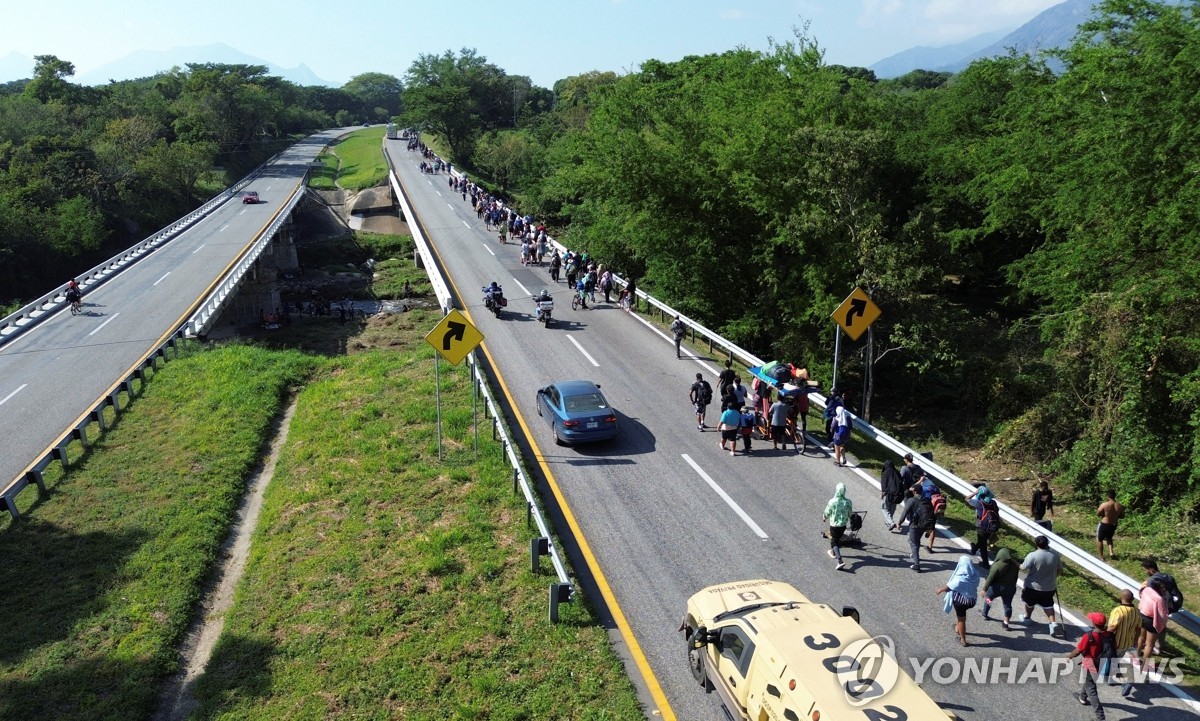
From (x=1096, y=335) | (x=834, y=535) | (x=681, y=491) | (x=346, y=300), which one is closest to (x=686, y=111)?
(x=1096, y=335)

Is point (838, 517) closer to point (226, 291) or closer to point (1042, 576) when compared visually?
point (1042, 576)

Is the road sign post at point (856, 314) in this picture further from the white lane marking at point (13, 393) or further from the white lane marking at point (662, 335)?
the white lane marking at point (13, 393)

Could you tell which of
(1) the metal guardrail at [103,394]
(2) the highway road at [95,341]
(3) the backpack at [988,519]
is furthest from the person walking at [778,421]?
(2) the highway road at [95,341]

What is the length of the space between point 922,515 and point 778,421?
551cm

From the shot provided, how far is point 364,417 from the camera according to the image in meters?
21.9

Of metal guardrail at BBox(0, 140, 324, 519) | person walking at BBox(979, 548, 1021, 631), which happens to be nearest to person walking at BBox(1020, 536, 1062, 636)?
person walking at BBox(979, 548, 1021, 631)

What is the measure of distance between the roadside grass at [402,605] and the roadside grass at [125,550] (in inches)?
47.9

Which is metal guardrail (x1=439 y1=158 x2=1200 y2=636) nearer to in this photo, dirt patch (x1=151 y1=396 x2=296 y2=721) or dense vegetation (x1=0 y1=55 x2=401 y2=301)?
dirt patch (x1=151 y1=396 x2=296 y2=721)

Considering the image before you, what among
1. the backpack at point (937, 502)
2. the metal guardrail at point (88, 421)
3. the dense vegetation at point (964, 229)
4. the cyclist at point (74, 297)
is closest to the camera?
the backpack at point (937, 502)

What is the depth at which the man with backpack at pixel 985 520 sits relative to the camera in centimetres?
1278

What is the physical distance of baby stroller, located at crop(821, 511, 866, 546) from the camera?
13508mm

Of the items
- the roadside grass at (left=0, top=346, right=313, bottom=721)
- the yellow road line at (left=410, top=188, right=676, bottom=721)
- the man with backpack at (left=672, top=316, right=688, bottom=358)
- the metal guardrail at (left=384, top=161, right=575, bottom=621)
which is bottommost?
the roadside grass at (left=0, top=346, right=313, bottom=721)

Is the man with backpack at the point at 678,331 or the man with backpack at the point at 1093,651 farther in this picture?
the man with backpack at the point at 678,331

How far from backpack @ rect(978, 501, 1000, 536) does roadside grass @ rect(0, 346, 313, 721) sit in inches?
529
